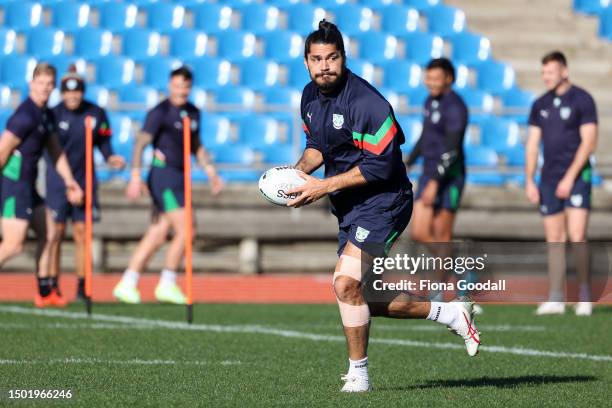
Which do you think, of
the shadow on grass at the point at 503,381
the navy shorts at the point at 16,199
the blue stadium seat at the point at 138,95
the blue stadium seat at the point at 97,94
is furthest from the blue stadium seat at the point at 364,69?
the shadow on grass at the point at 503,381

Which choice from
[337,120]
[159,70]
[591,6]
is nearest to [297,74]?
[159,70]

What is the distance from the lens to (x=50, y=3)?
19469mm

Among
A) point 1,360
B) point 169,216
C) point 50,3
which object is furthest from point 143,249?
point 50,3

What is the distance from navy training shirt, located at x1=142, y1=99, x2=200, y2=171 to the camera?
12.5 metres

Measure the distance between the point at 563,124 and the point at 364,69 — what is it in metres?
6.85

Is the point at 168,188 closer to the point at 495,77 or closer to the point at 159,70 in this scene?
the point at 159,70

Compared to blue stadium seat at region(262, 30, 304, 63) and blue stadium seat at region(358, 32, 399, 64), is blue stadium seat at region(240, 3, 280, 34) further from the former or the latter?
blue stadium seat at region(358, 32, 399, 64)

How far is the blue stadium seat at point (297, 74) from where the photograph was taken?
18.5 metres

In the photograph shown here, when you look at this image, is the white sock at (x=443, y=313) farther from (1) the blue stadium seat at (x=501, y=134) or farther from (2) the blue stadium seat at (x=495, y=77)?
(2) the blue stadium seat at (x=495, y=77)

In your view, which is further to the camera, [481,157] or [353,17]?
[353,17]

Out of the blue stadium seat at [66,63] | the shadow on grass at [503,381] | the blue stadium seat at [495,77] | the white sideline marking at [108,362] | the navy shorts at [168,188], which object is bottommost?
the shadow on grass at [503,381]

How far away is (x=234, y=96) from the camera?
17984 millimetres

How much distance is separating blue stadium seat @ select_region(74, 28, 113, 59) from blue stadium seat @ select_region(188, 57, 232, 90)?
1.36 meters

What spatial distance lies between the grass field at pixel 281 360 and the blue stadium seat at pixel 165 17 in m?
8.40
